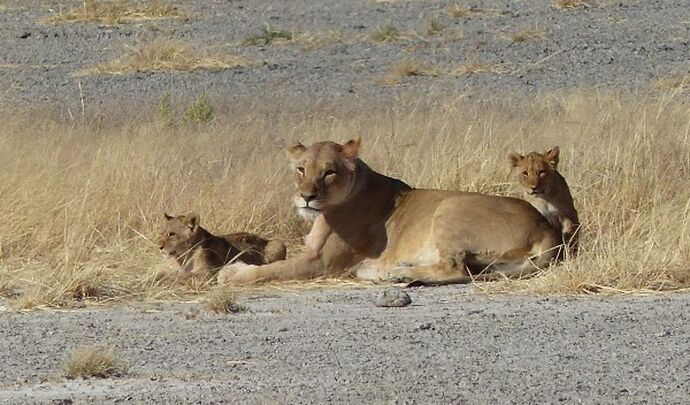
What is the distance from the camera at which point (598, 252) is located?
1034cm

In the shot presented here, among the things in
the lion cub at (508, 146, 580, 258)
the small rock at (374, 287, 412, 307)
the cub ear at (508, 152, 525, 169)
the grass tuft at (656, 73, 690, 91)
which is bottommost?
the grass tuft at (656, 73, 690, 91)

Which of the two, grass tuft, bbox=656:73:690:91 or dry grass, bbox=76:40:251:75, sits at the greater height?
grass tuft, bbox=656:73:690:91

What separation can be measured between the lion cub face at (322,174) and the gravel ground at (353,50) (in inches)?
313

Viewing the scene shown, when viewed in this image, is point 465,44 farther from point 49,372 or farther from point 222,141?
point 49,372

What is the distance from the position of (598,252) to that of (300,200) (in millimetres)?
1838

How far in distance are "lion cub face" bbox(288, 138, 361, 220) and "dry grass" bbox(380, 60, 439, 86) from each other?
37.5 ft

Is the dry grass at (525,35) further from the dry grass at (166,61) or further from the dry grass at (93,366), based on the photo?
the dry grass at (93,366)

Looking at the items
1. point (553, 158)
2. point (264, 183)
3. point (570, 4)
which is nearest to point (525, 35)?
point (570, 4)

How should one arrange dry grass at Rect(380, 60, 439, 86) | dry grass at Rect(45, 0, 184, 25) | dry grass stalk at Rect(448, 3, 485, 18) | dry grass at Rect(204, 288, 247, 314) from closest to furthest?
1. dry grass at Rect(204, 288, 247, 314)
2. dry grass at Rect(380, 60, 439, 86)
3. dry grass at Rect(45, 0, 184, 25)
4. dry grass stalk at Rect(448, 3, 485, 18)

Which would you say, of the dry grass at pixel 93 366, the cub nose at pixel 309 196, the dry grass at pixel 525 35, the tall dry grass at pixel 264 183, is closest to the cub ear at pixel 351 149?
the cub nose at pixel 309 196

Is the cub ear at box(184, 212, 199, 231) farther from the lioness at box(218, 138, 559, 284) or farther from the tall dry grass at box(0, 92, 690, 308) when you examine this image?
the lioness at box(218, 138, 559, 284)

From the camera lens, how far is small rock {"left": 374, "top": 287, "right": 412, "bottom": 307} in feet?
Answer: 31.1

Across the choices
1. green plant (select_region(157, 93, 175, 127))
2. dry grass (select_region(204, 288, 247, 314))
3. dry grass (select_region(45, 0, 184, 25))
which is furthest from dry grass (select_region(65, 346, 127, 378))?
dry grass (select_region(45, 0, 184, 25))

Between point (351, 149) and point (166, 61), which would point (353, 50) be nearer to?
point (166, 61)
